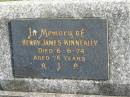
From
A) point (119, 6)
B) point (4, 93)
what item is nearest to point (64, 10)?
point (119, 6)

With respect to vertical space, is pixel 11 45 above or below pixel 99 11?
below

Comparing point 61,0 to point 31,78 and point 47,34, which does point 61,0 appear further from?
point 31,78

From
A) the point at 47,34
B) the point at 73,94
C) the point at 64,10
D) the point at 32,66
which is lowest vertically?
the point at 73,94

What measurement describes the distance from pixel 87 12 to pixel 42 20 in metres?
0.47

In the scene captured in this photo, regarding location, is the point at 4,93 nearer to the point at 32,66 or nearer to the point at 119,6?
the point at 32,66

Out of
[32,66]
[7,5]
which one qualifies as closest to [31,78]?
[32,66]

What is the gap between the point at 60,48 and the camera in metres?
3.88

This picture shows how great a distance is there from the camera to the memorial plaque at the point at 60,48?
377 cm

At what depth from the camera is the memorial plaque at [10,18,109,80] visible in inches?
148

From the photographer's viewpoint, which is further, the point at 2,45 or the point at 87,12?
the point at 2,45

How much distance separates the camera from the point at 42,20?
384 cm

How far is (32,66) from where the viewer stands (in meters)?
4.00

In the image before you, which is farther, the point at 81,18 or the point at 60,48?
the point at 60,48

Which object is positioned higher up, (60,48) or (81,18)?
(81,18)
